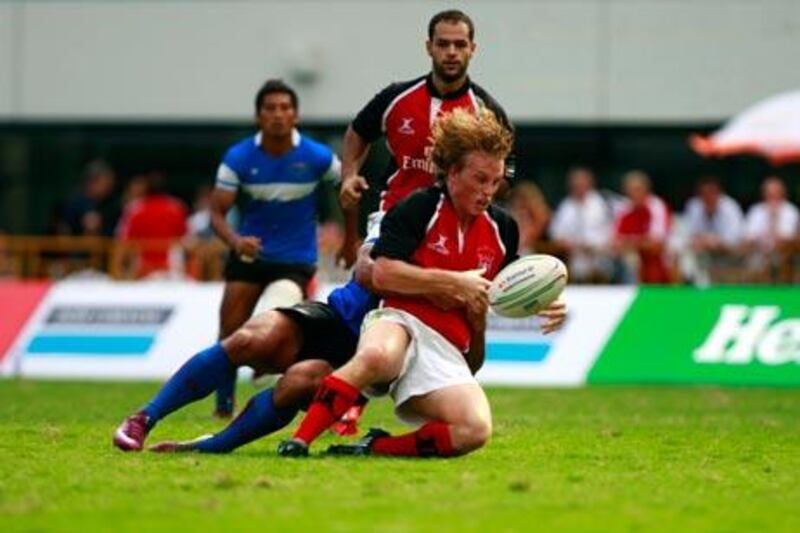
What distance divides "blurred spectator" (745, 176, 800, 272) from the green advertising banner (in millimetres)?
2893

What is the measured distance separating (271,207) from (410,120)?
3373mm

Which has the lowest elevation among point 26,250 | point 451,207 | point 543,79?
point 26,250

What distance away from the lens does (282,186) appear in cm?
1656

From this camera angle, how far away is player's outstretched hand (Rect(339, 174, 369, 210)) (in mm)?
13078

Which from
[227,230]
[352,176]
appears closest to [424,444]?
[352,176]

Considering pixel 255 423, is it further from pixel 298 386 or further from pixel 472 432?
pixel 472 432

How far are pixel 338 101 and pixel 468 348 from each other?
1985cm

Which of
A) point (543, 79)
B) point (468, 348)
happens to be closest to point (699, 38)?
point (543, 79)

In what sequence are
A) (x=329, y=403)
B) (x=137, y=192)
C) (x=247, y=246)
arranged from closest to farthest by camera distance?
1. (x=329, y=403)
2. (x=247, y=246)
3. (x=137, y=192)

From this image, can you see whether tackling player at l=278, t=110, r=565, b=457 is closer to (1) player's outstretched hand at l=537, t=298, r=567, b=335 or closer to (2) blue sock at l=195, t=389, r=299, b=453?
(1) player's outstretched hand at l=537, t=298, r=567, b=335

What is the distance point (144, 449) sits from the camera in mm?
12195

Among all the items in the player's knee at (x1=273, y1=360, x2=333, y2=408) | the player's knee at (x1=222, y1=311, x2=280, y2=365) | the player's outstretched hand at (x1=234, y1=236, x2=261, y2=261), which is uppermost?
the player's knee at (x1=222, y1=311, x2=280, y2=365)

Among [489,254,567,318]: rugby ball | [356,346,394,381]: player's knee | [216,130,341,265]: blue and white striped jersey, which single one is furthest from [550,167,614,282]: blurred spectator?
[356,346,394,381]: player's knee

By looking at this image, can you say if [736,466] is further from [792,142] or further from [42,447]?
[792,142]
